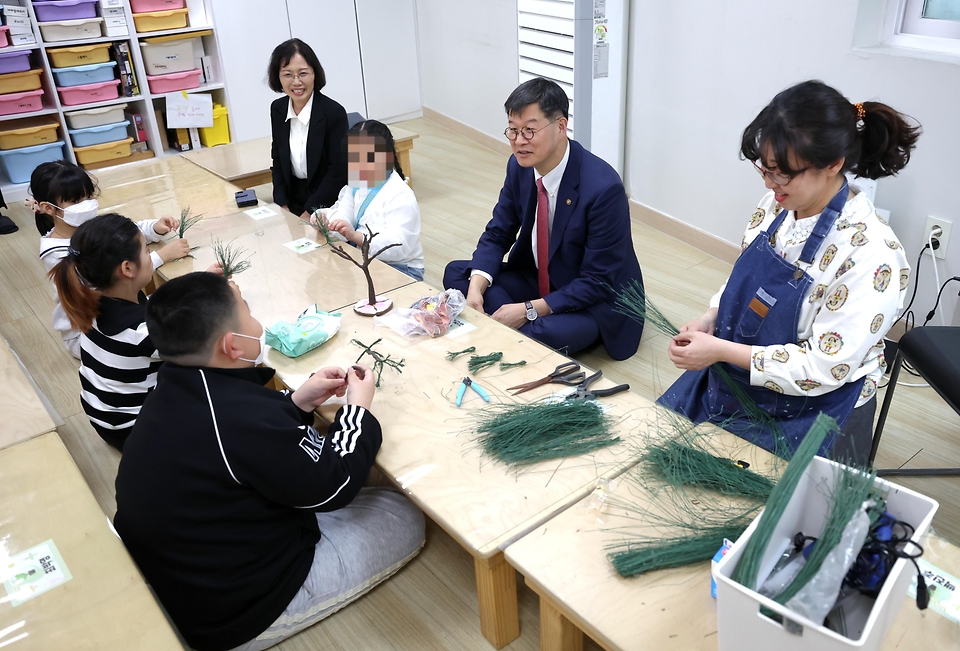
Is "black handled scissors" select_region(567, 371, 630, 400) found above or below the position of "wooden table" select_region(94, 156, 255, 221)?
above

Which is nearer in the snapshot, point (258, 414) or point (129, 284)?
point (258, 414)

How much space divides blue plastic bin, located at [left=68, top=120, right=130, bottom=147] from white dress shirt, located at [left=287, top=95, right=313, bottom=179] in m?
2.29

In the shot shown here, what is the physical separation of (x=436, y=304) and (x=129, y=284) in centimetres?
96

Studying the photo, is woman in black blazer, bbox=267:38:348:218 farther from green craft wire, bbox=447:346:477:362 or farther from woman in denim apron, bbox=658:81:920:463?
woman in denim apron, bbox=658:81:920:463

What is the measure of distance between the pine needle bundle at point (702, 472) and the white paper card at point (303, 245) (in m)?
1.70

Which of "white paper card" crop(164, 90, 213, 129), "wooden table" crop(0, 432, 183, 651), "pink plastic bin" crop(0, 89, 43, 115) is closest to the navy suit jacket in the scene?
"wooden table" crop(0, 432, 183, 651)

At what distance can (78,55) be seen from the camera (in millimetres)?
5023

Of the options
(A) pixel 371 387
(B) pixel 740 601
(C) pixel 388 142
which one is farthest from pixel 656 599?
(C) pixel 388 142

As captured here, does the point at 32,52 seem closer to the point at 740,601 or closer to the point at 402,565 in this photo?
the point at 402,565

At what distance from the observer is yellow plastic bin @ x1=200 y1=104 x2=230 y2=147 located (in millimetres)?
5656

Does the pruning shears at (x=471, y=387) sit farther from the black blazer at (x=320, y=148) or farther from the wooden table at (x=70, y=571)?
the black blazer at (x=320, y=148)

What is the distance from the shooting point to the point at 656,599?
1.33 metres

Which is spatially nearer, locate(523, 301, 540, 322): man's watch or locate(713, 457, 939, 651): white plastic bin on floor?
locate(713, 457, 939, 651): white plastic bin on floor

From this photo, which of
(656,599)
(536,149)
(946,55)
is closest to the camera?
(656,599)
